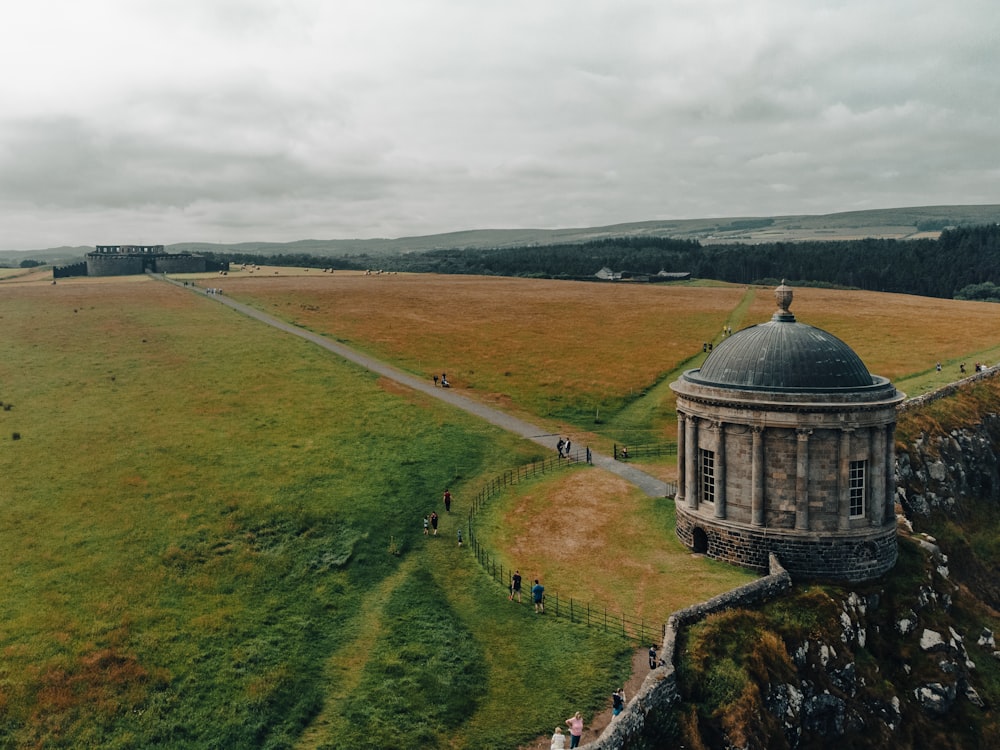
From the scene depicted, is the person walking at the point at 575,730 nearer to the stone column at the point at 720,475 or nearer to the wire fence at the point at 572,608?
the wire fence at the point at 572,608

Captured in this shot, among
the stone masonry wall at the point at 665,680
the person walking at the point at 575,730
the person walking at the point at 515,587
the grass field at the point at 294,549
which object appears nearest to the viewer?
the stone masonry wall at the point at 665,680

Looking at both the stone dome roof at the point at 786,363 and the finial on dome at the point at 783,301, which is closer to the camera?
the stone dome roof at the point at 786,363

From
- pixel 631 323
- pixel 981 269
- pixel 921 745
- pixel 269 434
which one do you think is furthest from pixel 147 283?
pixel 981 269

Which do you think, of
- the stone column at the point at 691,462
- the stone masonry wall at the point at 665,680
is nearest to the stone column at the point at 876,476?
the stone masonry wall at the point at 665,680

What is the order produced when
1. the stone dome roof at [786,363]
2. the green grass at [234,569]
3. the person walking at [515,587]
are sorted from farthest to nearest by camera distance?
the stone dome roof at [786,363]
the person walking at [515,587]
the green grass at [234,569]

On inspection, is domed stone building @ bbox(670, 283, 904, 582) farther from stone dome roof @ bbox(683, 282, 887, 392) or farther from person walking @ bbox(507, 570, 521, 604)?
person walking @ bbox(507, 570, 521, 604)

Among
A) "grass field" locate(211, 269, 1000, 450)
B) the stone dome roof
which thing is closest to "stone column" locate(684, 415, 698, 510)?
the stone dome roof
